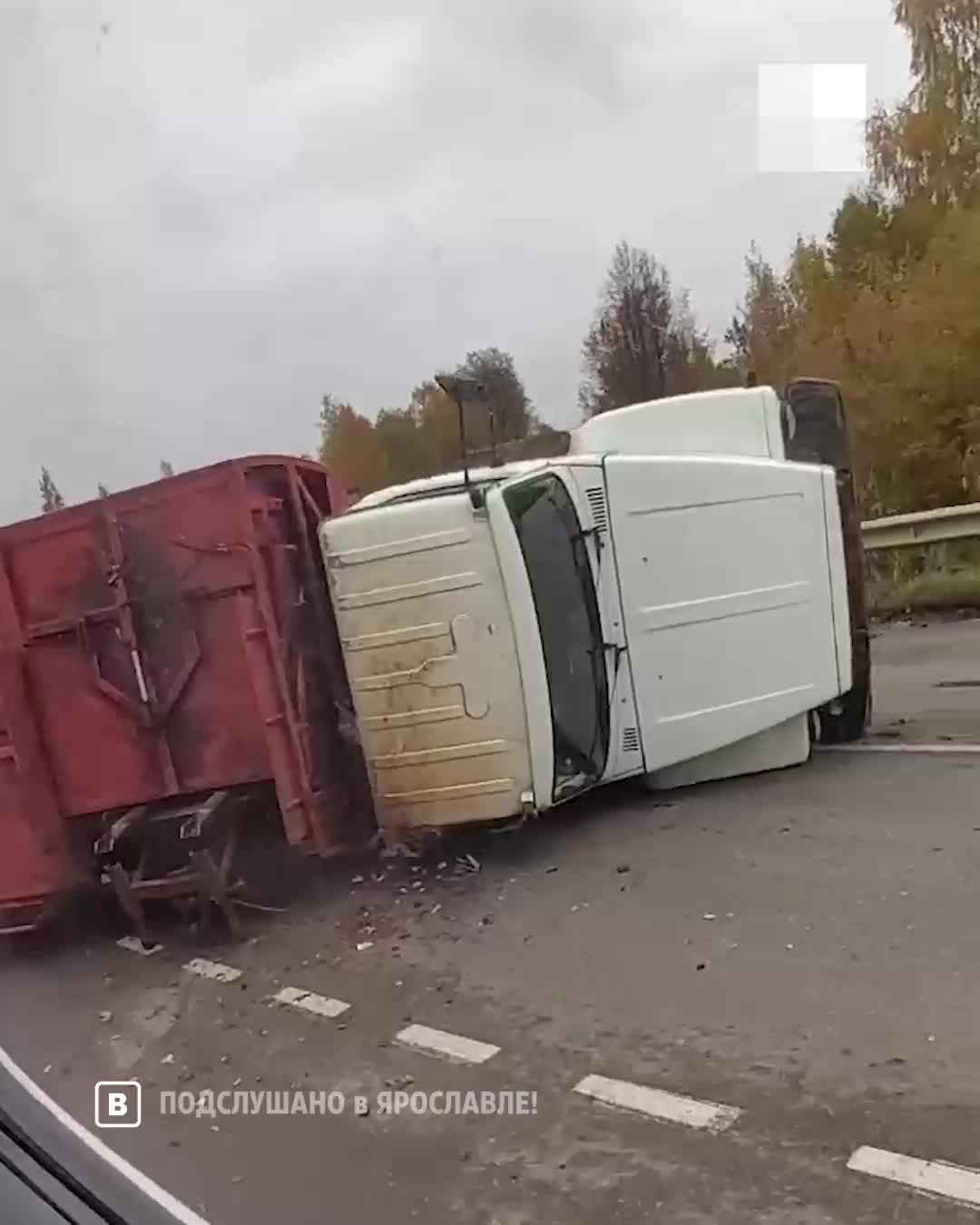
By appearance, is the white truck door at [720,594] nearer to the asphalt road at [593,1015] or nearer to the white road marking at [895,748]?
the white road marking at [895,748]

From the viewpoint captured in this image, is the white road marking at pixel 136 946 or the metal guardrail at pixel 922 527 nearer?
the white road marking at pixel 136 946

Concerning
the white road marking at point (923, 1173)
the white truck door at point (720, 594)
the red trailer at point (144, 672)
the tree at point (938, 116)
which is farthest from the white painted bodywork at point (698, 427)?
the tree at point (938, 116)

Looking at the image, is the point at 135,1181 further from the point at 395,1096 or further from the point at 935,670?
the point at 935,670

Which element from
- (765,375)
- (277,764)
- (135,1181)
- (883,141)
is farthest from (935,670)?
(135,1181)

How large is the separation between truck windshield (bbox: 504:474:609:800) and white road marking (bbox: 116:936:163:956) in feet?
5.11

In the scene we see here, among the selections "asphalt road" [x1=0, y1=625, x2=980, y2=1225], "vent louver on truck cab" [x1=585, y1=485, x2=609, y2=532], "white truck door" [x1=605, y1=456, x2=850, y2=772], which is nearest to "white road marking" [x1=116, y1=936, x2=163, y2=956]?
"asphalt road" [x1=0, y1=625, x2=980, y2=1225]

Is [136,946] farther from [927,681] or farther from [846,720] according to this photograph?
[927,681]

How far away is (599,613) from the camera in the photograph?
5.38m

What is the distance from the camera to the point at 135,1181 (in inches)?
87.1

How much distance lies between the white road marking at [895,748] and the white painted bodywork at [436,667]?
1.95m

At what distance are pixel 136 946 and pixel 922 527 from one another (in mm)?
7688

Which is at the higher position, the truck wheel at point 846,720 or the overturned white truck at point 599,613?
the overturned white truck at point 599,613

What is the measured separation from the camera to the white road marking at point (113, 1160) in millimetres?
2227

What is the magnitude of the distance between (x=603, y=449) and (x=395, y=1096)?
3.79 metres
